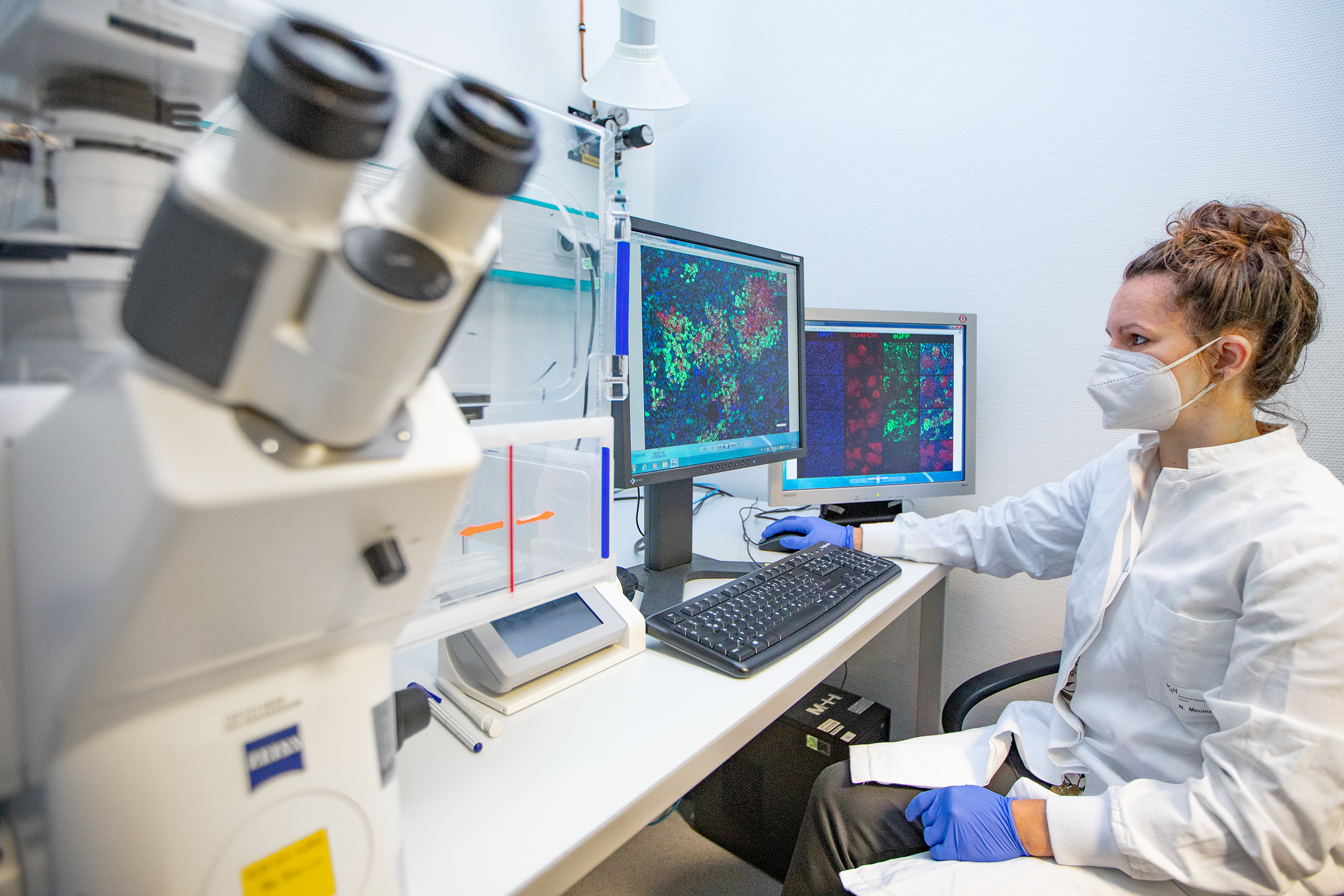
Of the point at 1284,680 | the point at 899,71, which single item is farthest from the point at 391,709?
the point at 899,71

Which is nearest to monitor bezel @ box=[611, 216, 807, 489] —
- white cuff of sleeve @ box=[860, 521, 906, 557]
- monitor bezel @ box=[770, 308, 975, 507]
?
monitor bezel @ box=[770, 308, 975, 507]

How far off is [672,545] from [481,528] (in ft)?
1.60

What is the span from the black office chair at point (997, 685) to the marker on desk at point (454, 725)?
80 cm

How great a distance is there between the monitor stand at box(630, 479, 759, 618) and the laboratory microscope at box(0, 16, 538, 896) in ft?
2.51

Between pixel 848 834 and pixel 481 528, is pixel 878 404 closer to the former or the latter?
pixel 848 834

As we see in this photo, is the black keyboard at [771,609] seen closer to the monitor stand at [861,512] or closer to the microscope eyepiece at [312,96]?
the monitor stand at [861,512]

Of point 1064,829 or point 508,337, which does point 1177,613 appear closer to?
point 1064,829

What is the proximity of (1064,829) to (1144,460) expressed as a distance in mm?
616

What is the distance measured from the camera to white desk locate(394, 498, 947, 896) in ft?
1.82

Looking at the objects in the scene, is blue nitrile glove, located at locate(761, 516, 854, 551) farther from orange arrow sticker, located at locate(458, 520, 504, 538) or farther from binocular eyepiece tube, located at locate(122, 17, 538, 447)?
binocular eyepiece tube, located at locate(122, 17, 538, 447)

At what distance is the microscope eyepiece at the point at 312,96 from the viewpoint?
26 centimetres

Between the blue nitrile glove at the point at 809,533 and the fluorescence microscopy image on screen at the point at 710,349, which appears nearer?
the fluorescence microscopy image on screen at the point at 710,349

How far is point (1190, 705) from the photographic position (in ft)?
2.91

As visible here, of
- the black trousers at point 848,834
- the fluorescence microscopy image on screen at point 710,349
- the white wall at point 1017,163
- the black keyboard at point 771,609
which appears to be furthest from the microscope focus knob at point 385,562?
the white wall at point 1017,163
